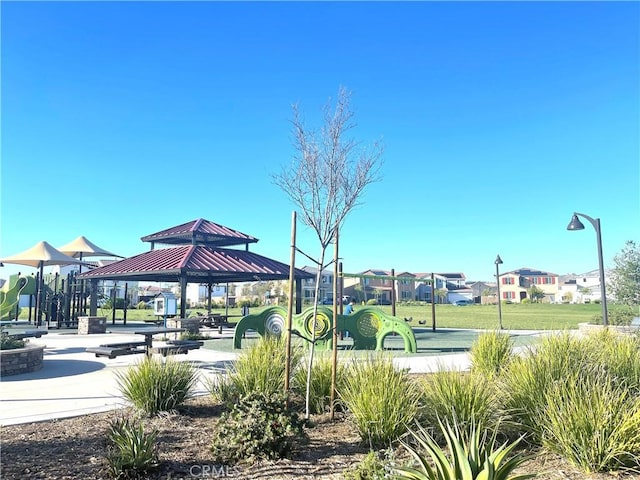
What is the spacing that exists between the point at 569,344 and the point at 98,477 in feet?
20.0

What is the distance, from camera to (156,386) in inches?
222

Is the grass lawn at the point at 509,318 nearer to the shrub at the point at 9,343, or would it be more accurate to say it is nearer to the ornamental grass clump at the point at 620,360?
the ornamental grass clump at the point at 620,360

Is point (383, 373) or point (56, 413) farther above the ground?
point (383, 373)

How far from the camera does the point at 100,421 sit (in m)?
5.54

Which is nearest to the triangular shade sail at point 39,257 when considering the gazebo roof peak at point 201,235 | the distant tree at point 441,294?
the gazebo roof peak at point 201,235

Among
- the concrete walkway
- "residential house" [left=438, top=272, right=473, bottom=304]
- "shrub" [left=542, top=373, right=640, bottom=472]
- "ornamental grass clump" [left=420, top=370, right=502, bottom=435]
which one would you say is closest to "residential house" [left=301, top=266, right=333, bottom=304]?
the concrete walkway

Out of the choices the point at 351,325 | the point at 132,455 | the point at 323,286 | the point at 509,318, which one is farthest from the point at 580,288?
the point at 132,455

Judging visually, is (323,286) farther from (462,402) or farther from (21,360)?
(462,402)

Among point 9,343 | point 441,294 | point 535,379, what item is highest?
point 441,294

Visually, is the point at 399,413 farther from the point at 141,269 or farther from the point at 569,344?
the point at 141,269

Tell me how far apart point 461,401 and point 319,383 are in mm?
2022

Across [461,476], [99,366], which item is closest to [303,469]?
[461,476]

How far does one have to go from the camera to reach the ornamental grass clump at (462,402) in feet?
15.6
